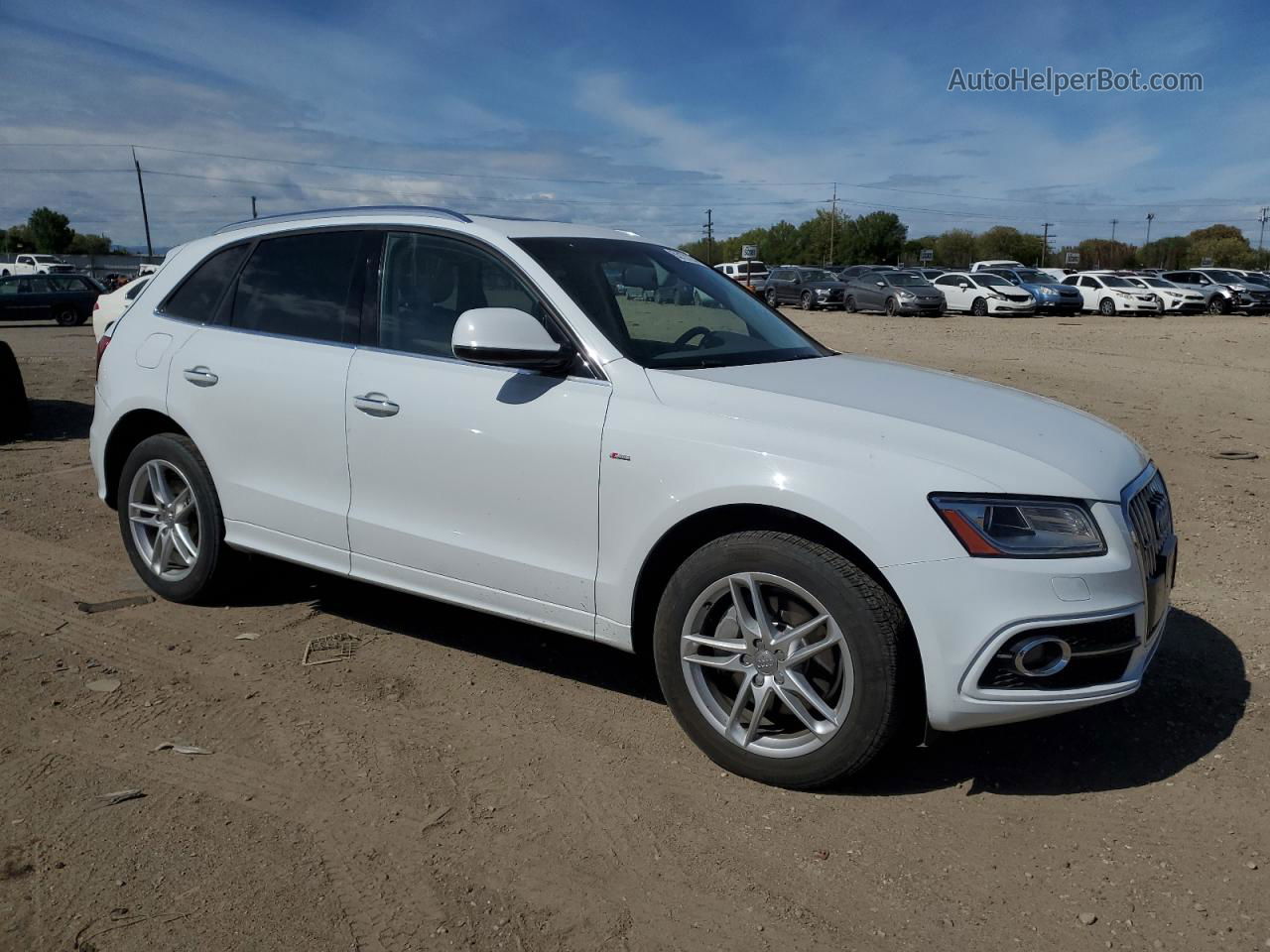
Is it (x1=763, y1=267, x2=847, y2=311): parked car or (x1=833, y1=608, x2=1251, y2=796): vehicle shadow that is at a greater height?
(x1=763, y1=267, x2=847, y2=311): parked car

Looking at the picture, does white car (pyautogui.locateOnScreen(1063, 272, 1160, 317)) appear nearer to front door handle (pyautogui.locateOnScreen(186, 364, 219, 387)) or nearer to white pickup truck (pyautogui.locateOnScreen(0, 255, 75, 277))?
front door handle (pyautogui.locateOnScreen(186, 364, 219, 387))

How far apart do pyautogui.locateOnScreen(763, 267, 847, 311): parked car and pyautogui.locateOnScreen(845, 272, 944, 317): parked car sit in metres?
0.83

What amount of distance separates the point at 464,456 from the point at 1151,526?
2.33 metres

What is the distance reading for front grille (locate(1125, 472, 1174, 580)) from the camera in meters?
3.10

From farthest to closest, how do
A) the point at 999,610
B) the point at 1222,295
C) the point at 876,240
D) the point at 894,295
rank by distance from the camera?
the point at 876,240, the point at 1222,295, the point at 894,295, the point at 999,610

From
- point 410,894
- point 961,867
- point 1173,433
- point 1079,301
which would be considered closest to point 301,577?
point 410,894

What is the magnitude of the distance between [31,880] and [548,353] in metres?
2.14

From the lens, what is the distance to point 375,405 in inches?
155

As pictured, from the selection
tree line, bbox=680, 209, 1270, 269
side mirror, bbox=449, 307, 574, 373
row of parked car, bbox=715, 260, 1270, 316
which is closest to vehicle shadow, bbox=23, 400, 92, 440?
side mirror, bbox=449, 307, 574, 373

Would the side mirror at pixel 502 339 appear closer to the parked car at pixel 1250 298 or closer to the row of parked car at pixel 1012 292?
the row of parked car at pixel 1012 292

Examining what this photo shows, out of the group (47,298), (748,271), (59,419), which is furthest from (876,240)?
(59,419)

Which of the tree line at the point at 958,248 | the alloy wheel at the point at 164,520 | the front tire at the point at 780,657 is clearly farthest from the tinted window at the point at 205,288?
the tree line at the point at 958,248

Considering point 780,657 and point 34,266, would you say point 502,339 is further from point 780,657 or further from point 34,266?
point 34,266

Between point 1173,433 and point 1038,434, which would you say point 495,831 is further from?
point 1173,433
